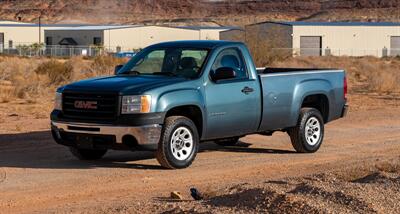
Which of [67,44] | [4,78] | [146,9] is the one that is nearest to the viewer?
[4,78]

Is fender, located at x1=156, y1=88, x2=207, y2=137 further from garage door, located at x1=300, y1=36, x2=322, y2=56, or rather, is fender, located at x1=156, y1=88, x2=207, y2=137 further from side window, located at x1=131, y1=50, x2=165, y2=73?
garage door, located at x1=300, y1=36, x2=322, y2=56

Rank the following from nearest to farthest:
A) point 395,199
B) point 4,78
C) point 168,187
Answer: point 395,199, point 168,187, point 4,78

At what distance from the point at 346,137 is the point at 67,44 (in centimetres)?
7722

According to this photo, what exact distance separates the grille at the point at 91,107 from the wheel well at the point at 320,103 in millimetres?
4077

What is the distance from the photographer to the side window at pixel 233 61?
12914mm

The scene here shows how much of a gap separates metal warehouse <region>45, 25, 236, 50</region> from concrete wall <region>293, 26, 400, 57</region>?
11.6 m

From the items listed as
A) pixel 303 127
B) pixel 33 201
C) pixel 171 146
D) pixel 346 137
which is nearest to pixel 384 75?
pixel 346 137

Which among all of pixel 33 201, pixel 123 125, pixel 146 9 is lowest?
pixel 33 201

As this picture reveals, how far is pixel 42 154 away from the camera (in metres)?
13.6

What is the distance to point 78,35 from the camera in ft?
304

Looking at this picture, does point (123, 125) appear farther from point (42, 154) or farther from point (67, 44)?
point (67, 44)

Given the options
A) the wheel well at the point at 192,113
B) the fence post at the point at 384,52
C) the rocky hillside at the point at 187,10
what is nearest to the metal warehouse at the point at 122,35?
the fence post at the point at 384,52

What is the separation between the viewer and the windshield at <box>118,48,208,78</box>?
1259cm

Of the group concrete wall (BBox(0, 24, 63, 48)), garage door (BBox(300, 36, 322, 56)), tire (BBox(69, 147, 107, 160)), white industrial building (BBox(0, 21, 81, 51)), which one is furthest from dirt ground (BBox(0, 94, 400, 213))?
concrete wall (BBox(0, 24, 63, 48))
